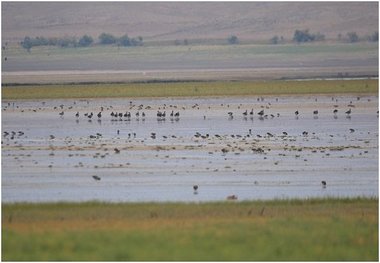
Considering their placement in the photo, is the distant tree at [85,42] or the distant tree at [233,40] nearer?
the distant tree at [85,42]

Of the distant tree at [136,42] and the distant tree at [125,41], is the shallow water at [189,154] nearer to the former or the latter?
the distant tree at [125,41]

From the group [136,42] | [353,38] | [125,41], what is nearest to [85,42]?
[125,41]

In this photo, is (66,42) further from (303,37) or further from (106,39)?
(303,37)

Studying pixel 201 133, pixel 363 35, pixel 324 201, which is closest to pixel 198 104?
pixel 201 133

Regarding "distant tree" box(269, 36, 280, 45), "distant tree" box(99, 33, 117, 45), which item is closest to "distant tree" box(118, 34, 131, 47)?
"distant tree" box(99, 33, 117, 45)

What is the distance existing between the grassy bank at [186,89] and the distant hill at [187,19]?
7174 cm

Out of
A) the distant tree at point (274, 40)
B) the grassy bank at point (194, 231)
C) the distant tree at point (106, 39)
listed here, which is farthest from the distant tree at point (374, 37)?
the grassy bank at point (194, 231)

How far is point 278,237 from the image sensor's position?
651 inches

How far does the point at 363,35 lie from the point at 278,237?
124628 mm

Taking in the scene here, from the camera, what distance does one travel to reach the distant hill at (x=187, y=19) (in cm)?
14975

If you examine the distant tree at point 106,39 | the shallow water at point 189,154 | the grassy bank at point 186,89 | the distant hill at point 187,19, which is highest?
the distant hill at point 187,19

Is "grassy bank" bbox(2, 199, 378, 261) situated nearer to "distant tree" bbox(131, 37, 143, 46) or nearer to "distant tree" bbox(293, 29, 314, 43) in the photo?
"distant tree" bbox(293, 29, 314, 43)

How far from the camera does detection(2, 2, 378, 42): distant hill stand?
14975 cm

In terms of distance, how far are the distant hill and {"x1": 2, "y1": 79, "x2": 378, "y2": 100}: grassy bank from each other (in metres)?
71.7
